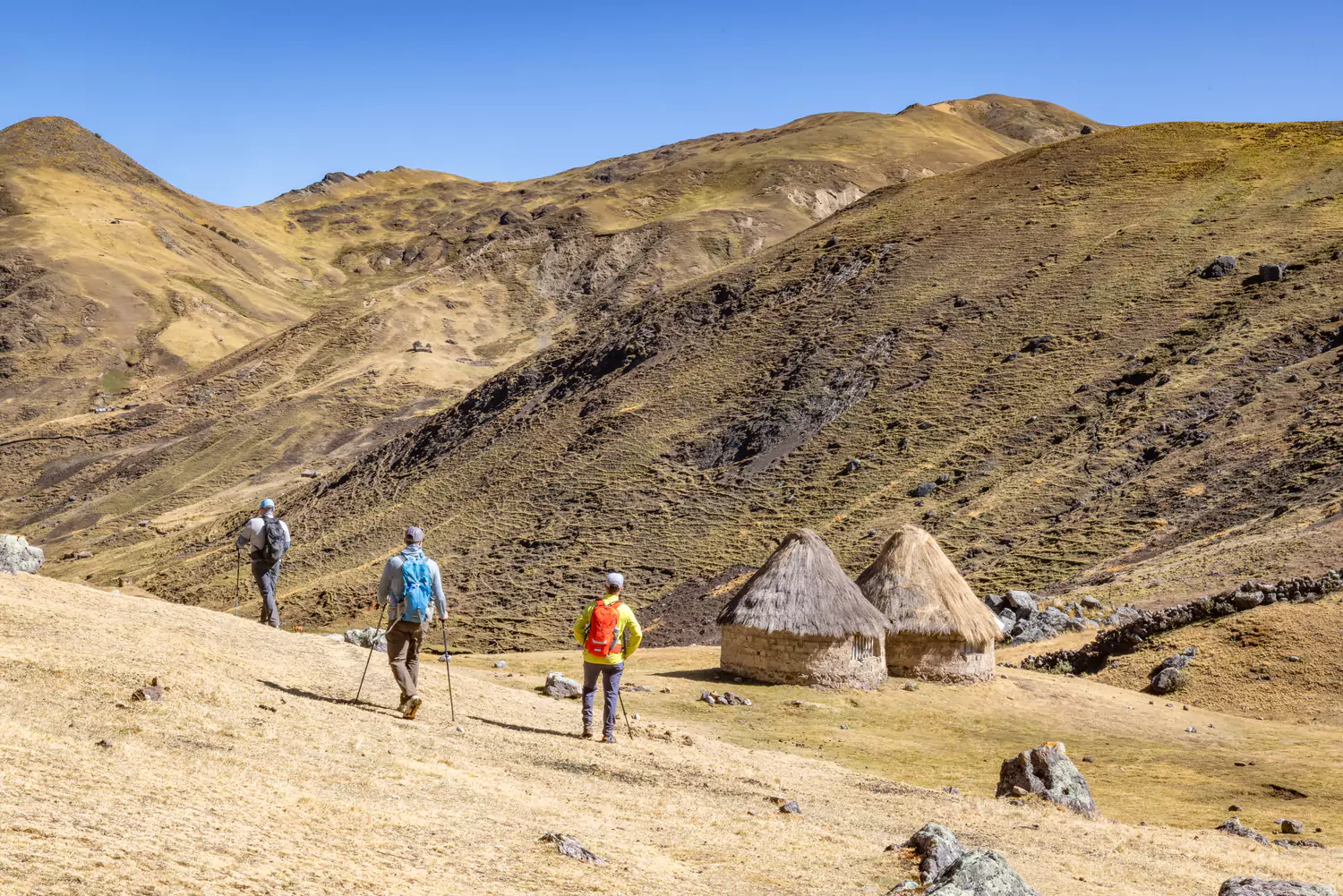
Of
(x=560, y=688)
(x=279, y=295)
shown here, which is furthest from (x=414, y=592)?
(x=279, y=295)

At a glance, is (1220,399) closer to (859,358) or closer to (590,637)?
(859,358)

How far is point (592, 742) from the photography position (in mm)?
13188

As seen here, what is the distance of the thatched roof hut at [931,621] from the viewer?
22156 mm

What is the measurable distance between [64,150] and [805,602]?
111m

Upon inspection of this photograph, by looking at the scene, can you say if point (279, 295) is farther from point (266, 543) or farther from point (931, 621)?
point (266, 543)

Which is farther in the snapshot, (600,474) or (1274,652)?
(600,474)

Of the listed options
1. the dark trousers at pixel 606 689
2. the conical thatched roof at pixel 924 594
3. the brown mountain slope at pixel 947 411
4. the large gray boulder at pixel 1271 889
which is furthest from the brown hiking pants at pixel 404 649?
the brown mountain slope at pixel 947 411

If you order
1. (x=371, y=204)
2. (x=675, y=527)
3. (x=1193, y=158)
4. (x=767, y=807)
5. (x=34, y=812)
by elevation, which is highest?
(x=371, y=204)

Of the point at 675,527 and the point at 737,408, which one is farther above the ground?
the point at 737,408

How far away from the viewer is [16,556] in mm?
17984

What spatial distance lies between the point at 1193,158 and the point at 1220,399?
66.9ft

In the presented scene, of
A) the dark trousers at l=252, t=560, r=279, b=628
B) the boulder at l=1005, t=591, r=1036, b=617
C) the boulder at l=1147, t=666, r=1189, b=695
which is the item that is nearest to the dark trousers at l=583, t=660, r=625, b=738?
the dark trousers at l=252, t=560, r=279, b=628

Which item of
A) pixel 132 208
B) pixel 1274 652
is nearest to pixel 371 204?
pixel 132 208

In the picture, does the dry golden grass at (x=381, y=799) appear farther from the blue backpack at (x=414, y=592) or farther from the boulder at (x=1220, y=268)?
the boulder at (x=1220, y=268)
